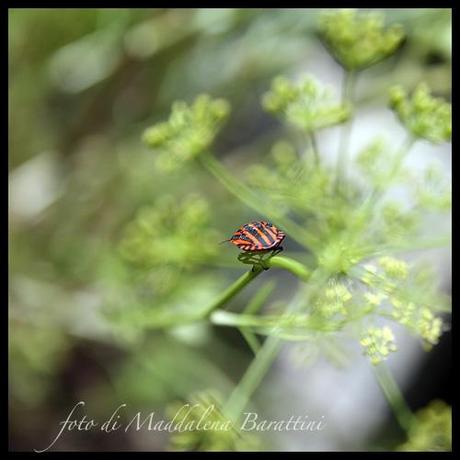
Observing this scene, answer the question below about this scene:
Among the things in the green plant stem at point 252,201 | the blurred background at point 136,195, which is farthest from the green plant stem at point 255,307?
the blurred background at point 136,195

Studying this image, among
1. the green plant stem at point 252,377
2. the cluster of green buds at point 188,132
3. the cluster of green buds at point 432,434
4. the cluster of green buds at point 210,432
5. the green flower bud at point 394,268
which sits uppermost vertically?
the cluster of green buds at point 188,132

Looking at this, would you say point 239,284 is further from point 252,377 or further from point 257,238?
point 252,377

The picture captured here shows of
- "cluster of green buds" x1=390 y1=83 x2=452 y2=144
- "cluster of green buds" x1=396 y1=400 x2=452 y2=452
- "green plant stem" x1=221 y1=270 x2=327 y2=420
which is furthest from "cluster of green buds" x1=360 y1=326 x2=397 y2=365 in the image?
"cluster of green buds" x1=396 y1=400 x2=452 y2=452

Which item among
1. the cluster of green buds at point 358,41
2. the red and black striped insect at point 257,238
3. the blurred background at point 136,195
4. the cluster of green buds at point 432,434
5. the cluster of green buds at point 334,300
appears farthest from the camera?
the blurred background at point 136,195

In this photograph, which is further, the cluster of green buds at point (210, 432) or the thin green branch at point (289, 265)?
the cluster of green buds at point (210, 432)

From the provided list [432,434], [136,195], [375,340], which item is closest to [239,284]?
[375,340]

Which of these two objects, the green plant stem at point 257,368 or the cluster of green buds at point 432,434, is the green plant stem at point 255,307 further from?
the cluster of green buds at point 432,434

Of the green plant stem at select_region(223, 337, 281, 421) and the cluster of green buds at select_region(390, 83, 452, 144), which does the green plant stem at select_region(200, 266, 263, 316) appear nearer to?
the green plant stem at select_region(223, 337, 281, 421)

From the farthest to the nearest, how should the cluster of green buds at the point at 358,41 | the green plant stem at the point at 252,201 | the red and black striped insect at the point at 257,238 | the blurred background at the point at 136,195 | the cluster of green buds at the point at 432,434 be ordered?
the blurred background at the point at 136,195 < the cluster of green buds at the point at 432,434 < the cluster of green buds at the point at 358,41 < the green plant stem at the point at 252,201 < the red and black striped insect at the point at 257,238
